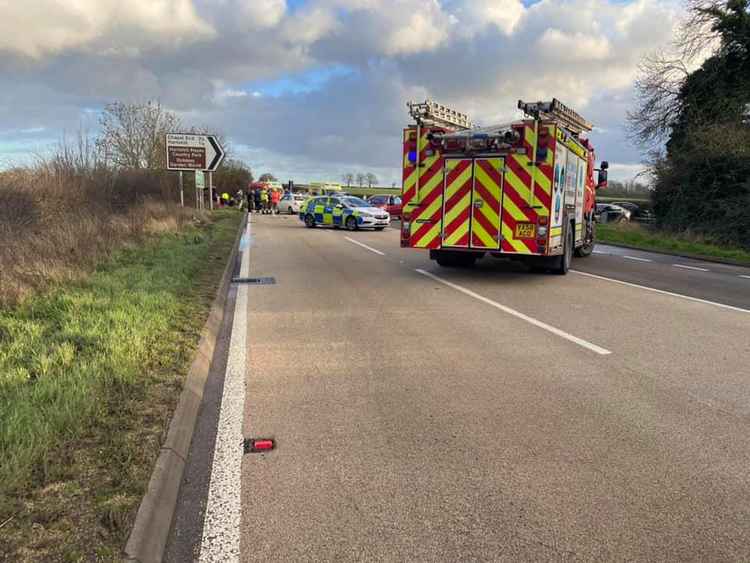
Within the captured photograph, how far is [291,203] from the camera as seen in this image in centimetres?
4366

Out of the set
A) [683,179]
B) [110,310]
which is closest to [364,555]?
[110,310]

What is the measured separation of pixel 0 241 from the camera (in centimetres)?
902

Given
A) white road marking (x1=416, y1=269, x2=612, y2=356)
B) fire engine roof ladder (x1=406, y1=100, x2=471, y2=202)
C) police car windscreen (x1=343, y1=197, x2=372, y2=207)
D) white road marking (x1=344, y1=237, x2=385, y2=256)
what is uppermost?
fire engine roof ladder (x1=406, y1=100, x2=471, y2=202)

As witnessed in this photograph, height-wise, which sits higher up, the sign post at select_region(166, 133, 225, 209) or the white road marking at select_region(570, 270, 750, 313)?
the sign post at select_region(166, 133, 225, 209)

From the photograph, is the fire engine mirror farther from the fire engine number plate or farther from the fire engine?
the fire engine number plate

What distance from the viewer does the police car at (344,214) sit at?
25.7 metres

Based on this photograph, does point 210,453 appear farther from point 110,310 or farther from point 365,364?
point 110,310

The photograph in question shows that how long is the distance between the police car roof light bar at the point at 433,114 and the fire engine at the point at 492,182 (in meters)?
0.02

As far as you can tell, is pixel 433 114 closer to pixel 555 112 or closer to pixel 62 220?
pixel 555 112

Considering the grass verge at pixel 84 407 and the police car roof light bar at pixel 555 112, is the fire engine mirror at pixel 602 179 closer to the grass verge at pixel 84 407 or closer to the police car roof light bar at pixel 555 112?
the police car roof light bar at pixel 555 112

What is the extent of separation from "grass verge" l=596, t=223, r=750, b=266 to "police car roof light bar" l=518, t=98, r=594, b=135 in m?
8.07

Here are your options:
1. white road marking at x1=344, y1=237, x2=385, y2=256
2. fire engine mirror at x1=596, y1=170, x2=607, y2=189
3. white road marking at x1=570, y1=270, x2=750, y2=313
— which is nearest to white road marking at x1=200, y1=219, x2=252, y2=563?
white road marking at x1=570, y1=270, x2=750, y2=313

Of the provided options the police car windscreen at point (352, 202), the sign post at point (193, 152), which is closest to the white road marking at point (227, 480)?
the police car windscreen at point (352, 202)

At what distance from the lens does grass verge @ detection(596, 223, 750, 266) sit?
18.1 metres
